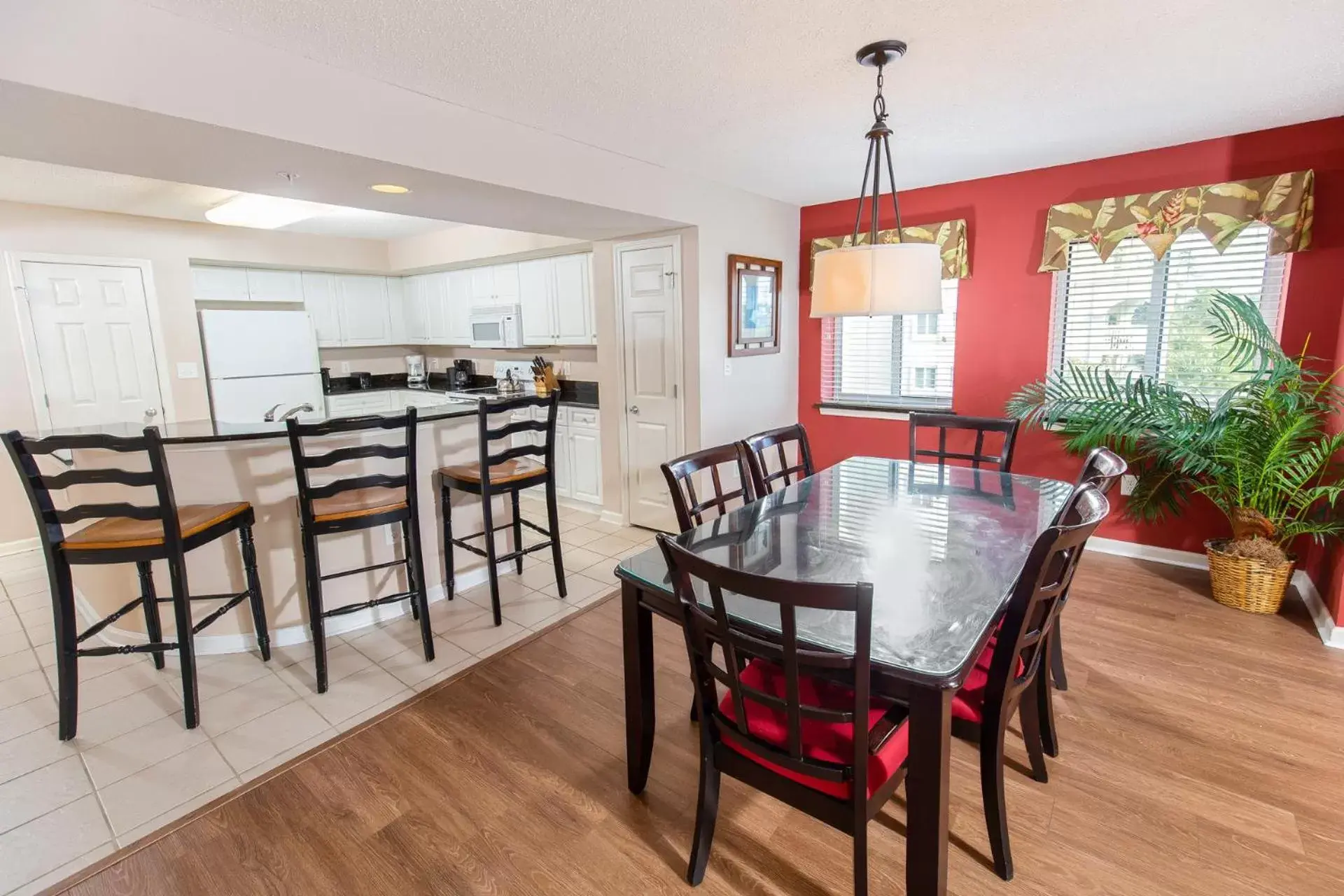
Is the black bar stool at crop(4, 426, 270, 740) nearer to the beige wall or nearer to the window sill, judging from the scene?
the beige wall

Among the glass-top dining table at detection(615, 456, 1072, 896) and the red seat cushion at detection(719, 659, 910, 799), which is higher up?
the glass-top dining table at detection(615, 456, 1072, 896)

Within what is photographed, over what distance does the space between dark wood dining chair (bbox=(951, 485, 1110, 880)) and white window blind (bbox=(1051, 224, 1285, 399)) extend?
7.92 feet

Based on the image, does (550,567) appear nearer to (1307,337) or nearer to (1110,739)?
(1110,739)

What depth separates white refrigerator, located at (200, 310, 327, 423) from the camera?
4.81 m

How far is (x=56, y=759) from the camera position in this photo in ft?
6.97

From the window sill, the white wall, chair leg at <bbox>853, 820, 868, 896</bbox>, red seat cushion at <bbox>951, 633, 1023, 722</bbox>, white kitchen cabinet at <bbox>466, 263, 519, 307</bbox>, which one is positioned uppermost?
the white wall

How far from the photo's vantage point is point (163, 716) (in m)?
2.35

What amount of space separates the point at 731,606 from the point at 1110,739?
5.20 feet

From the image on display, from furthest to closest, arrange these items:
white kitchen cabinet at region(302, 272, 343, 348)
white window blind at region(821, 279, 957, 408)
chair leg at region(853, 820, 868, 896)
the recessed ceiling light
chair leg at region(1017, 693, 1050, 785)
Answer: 1. white kitchen cabinet at region(302, 272, 343, 348)
2. white window blind at region(821, 279, 957, 408)
3. the recessed ceiling light
4. chair leg at region(1017, 693, 1050, 785)
5. chair leg at region(853, 820, 868, 896)

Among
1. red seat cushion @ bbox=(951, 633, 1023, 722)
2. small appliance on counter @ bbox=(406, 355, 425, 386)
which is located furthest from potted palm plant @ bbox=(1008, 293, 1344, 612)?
small appliance on counter @ bbox=(406, 355, 425, 386)

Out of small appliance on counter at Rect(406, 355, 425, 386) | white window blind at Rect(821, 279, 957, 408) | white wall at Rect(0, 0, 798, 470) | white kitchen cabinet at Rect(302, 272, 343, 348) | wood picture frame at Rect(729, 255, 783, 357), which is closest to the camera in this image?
white wall at Rect(0, 0, 798, 470)

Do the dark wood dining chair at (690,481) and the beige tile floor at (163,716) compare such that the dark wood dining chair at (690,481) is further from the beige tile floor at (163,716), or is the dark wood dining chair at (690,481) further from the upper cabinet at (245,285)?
the upper cabinet at (245,285)

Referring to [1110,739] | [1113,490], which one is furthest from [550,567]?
[1113,490]

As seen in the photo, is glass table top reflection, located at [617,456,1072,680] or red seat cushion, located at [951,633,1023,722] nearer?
glass table top reflection, located at [617,456,1072,680]
